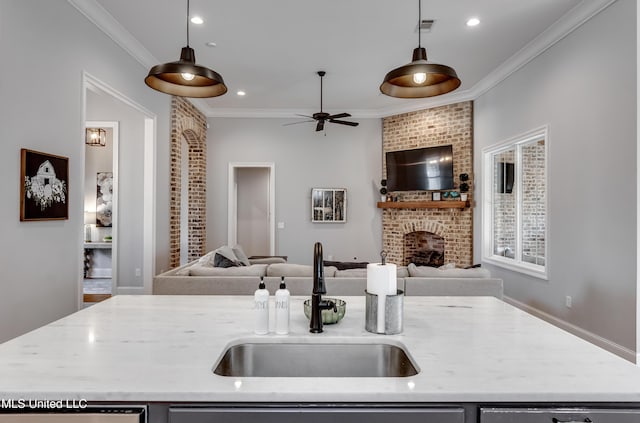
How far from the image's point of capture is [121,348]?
127 centimetres

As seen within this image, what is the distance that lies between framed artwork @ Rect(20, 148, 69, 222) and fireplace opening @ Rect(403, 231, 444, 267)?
529 cm

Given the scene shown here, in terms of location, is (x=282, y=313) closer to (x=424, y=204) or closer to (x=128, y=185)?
(x=128, y=185)

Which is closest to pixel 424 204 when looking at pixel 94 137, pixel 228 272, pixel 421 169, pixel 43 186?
pixel 421 169

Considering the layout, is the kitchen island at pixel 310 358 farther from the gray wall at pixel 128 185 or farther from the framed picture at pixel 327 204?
the framed picture at pixel 327 204

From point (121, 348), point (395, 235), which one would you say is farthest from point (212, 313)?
point (395, 235)

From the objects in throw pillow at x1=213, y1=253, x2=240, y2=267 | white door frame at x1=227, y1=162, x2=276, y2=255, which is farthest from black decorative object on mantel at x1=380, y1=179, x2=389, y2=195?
throw pillow at x1=213, y1=253, x2=240, y2=267

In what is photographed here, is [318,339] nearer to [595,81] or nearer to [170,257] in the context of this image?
[595,81]

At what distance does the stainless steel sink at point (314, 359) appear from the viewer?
4.52 ft

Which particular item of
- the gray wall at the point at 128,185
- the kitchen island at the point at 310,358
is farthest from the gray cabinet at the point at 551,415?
the gray wall at the point at 128,185

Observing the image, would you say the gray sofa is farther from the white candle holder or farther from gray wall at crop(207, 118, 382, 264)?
gray wall at crop(207, 118, 382, 264)

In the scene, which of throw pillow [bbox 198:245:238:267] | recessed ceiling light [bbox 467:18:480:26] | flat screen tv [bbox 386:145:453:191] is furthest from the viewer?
flat screen tv [bbox 386:145:453:191]

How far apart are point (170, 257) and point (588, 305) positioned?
5.03 metres

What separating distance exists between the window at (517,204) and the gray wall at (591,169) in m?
0.23

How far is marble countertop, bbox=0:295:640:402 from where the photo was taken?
3.26ft
